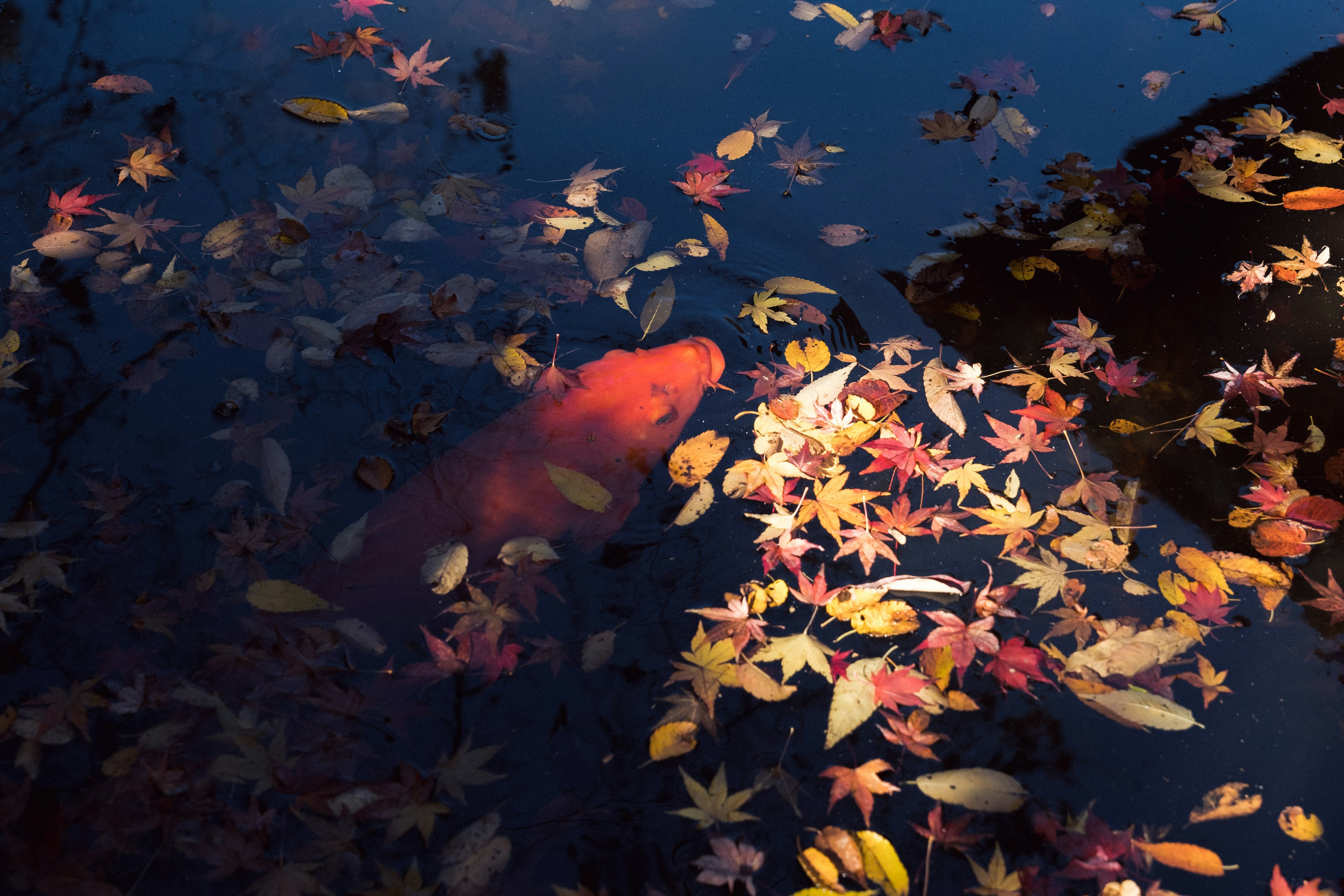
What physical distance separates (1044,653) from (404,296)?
232 centimetres

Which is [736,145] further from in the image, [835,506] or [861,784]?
[861,784]

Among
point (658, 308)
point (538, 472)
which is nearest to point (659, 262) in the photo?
point (658, 308)

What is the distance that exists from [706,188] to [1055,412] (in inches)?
61.1

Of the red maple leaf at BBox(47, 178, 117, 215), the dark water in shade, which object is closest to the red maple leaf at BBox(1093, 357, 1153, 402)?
the dark water in shade

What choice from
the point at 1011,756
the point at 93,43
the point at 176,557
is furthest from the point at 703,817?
the point at 93,43

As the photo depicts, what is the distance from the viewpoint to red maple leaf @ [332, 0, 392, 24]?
144 inches

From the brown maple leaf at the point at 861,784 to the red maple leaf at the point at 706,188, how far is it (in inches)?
83.0

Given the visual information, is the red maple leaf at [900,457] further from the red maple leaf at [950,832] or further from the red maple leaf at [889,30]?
the red maple leaf at [889,30]

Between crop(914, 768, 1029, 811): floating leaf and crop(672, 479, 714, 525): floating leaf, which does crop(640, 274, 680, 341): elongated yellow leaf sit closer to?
crop(672, 479, 714, 525): floating leaf

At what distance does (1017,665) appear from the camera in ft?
6.40

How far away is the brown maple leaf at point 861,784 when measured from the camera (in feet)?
5.81

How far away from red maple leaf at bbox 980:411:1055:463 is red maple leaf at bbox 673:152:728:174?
1501 mm

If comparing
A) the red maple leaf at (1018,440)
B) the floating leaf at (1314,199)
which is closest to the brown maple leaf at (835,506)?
the red maple leaf at (1018,440)

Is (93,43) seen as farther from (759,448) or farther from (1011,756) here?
(1011,756)
